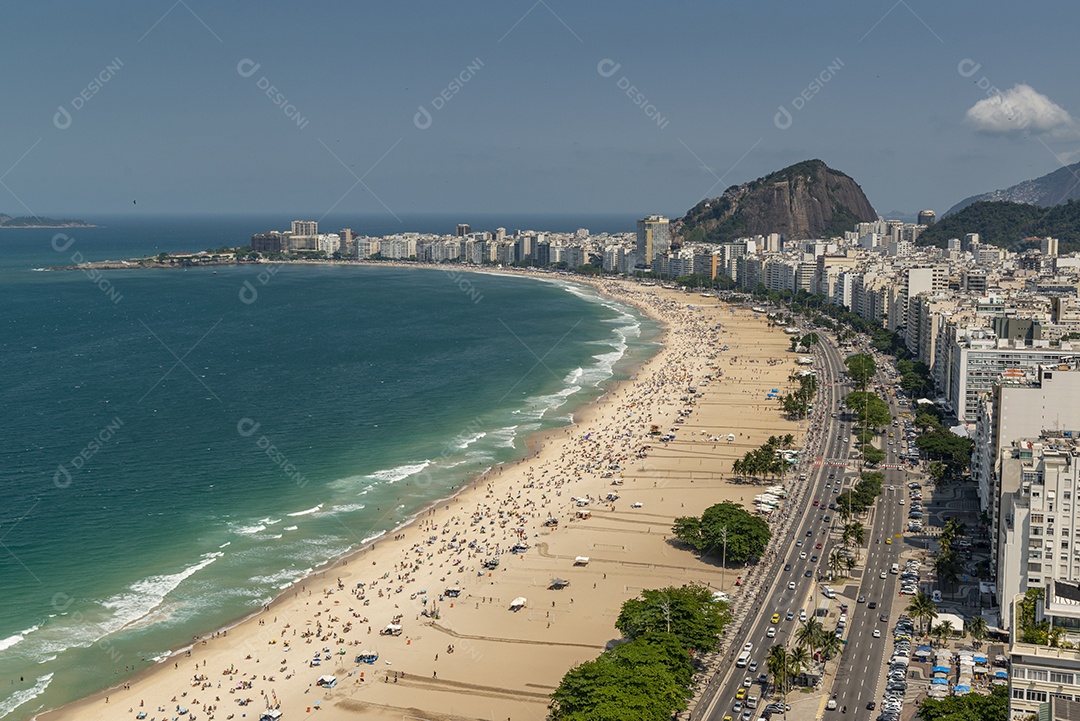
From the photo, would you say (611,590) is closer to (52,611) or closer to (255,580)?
(255,580)

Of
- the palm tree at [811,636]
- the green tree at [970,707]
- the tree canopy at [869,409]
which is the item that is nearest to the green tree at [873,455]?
the tree canopy at [869,409]

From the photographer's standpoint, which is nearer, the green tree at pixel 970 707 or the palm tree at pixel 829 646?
the green tree at pixel 970 707

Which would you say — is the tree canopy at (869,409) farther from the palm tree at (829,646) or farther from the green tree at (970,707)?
the green tree at (970,707)

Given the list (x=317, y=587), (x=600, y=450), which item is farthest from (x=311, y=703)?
(x=600, y=450)

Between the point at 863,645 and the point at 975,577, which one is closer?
the point at 863,645

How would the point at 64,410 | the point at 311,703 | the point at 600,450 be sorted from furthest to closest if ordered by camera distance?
the point at 64,410 → the point at 600,450 → the point at 311,703

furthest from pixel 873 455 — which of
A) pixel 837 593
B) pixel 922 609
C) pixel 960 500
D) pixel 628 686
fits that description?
pixel 628 686
